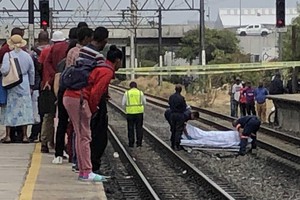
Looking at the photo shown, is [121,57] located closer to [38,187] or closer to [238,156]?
[38,187]

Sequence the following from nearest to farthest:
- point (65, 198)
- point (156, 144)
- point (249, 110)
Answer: point (65, 198) < point (156, 144) < point (249, 110)

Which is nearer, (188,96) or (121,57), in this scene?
(121,57)

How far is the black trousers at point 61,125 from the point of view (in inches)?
456

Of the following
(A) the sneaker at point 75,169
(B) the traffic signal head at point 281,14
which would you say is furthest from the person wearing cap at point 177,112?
(B) the traffic signal head at point 281,14

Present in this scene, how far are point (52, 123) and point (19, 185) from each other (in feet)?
10.2

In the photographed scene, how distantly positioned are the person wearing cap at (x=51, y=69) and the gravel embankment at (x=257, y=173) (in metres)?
3.37

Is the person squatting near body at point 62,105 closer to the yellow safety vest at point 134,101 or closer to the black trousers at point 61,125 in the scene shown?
the black trousers at point 61,125

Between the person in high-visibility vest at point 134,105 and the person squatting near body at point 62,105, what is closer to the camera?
the person squatting near body at point 62,105

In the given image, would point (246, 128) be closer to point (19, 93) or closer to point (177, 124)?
point (177, 124)

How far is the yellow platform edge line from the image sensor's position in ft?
32.1

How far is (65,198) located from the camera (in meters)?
9.87

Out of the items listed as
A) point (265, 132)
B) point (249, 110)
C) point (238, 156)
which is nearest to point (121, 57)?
point (238, 156)

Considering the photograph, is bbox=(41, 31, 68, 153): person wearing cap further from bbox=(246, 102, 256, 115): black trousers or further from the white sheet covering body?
bbox=(246, 102, 256, 115): black trousers

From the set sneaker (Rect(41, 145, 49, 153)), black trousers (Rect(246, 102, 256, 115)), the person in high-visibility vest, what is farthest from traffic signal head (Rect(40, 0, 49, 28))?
sneaker (Rect(41, 145, 49, 153))
